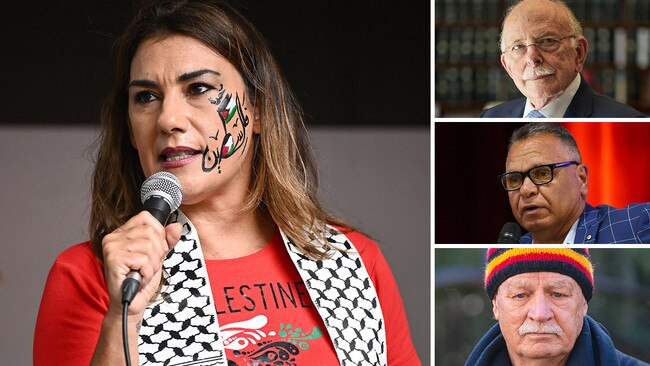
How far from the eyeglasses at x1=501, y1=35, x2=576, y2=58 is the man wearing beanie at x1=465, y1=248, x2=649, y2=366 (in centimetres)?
61

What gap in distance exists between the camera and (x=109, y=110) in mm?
2309

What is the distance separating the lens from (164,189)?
1.78 meters

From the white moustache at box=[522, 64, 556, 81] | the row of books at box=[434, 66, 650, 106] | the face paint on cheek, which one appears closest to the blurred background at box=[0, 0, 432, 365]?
the row of books at box=[434, 66, 650, 106]

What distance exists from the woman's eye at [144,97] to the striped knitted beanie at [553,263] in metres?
1.41

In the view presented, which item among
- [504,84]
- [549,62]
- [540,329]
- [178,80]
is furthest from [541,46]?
[178,80]

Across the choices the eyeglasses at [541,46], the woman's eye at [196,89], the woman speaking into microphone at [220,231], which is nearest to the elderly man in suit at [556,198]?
the eyeglasses at [541,46]

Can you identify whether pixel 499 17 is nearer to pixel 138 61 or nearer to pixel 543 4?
pixel 543 4

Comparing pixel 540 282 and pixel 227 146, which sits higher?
pixel 227 146

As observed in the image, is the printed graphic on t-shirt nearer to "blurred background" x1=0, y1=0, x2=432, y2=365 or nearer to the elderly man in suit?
the elderly man in suit

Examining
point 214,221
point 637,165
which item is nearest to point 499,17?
point 637,165

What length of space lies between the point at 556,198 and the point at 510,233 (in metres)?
0.18

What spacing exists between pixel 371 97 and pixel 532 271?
0.90 meters

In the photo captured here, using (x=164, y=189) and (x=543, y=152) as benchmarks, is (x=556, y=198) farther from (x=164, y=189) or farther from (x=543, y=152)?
(x=164, y=189)

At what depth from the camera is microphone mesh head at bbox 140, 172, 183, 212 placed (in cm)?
175
